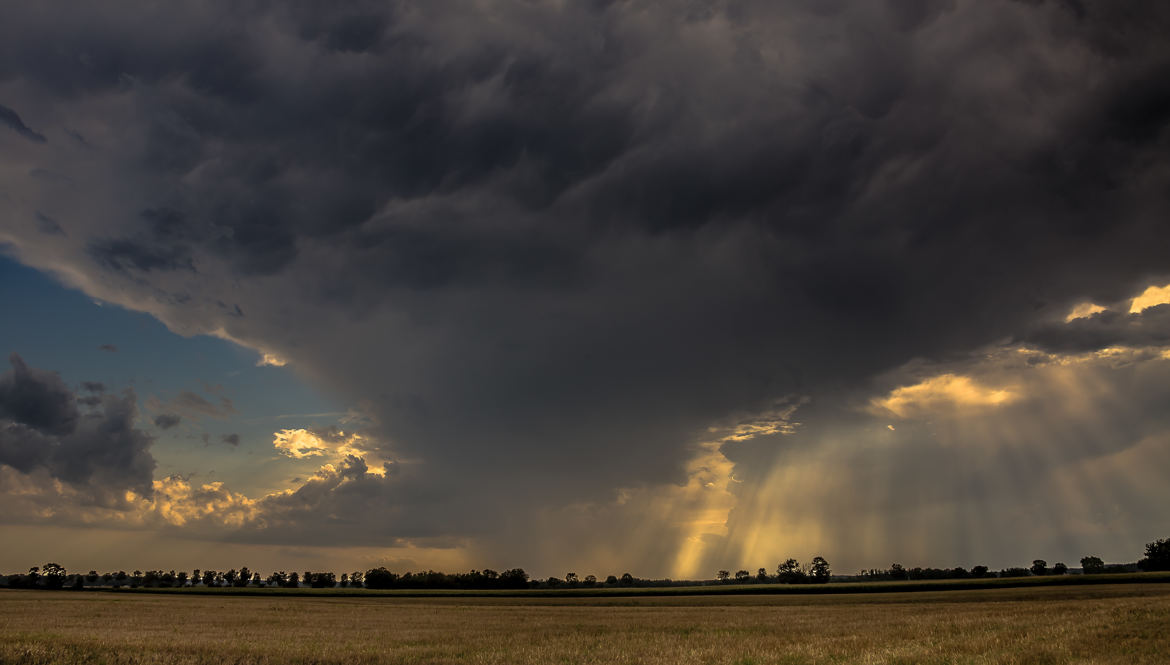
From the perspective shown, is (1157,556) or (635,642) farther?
(1157,556)

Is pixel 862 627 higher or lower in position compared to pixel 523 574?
higher

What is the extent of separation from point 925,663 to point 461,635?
2442 centimetres

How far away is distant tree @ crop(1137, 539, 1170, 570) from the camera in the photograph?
163750 millimetres

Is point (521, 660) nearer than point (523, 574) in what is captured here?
Yes

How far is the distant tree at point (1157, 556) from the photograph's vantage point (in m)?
164

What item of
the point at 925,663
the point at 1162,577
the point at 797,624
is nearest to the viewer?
the point at 925,663

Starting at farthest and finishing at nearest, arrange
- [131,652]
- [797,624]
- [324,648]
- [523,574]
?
[523,574] → [797,624] → [324,648] → [131,652]

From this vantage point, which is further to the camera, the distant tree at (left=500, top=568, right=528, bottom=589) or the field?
the distant tree at (left=500, top=568, right=528, bottom=589)

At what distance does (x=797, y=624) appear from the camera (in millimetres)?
39125

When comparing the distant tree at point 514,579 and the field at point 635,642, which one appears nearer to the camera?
the field at point 635,642

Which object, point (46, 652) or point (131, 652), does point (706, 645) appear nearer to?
point (131, 652)

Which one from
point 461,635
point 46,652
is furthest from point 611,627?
point 46,652

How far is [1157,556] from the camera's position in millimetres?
166000

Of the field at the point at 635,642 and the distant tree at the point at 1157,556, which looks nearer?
the field at the point at 635,642
